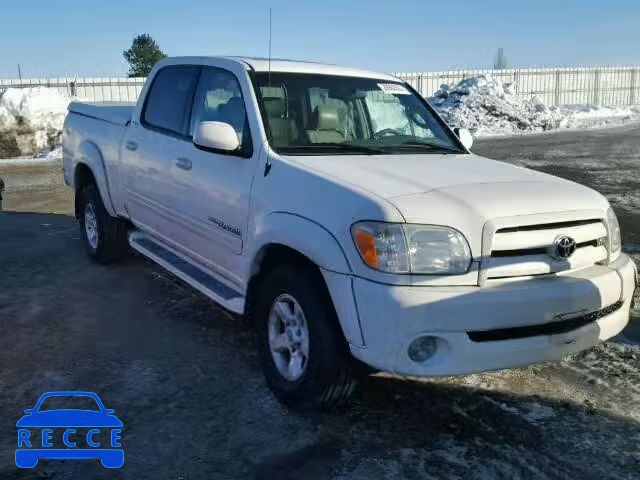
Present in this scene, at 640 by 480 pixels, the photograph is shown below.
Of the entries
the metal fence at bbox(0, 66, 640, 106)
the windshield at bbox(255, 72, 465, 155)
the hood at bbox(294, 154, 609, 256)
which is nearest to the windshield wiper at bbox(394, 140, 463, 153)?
the windshield at bbox(255, 72, 465, 155)

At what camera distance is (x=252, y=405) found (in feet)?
11.9

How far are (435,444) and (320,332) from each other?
0.80 meters

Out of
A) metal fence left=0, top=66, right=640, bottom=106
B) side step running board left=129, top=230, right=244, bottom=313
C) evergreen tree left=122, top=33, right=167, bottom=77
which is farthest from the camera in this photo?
evergreen tree left=122, top=33, right=167, bottom=77

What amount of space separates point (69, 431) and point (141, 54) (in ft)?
136

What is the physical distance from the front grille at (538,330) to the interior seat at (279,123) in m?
1.67

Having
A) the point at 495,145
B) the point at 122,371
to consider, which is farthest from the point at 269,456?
the point at 495,145

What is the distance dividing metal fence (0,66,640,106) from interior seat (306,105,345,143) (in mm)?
20296

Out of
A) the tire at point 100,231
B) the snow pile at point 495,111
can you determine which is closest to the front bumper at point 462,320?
the tire at point 100,231

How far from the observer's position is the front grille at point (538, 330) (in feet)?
10.2

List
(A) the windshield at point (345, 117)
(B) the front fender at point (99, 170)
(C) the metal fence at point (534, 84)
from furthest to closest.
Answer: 1. (C) the metal fence at point (534, 84)
2. (B) the front fender at point (99, 170)
3. (A) the windshield at point (345, 117)

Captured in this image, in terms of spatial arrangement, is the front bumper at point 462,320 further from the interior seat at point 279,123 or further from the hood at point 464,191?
the interior seat at point 279,123

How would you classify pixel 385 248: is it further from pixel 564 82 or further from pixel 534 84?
pixel 564 82

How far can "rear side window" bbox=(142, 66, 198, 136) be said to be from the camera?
491 cm

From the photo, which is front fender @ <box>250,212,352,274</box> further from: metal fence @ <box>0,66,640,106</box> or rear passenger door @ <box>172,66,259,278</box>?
metal fence @ <box>0,66,640,106</box>
